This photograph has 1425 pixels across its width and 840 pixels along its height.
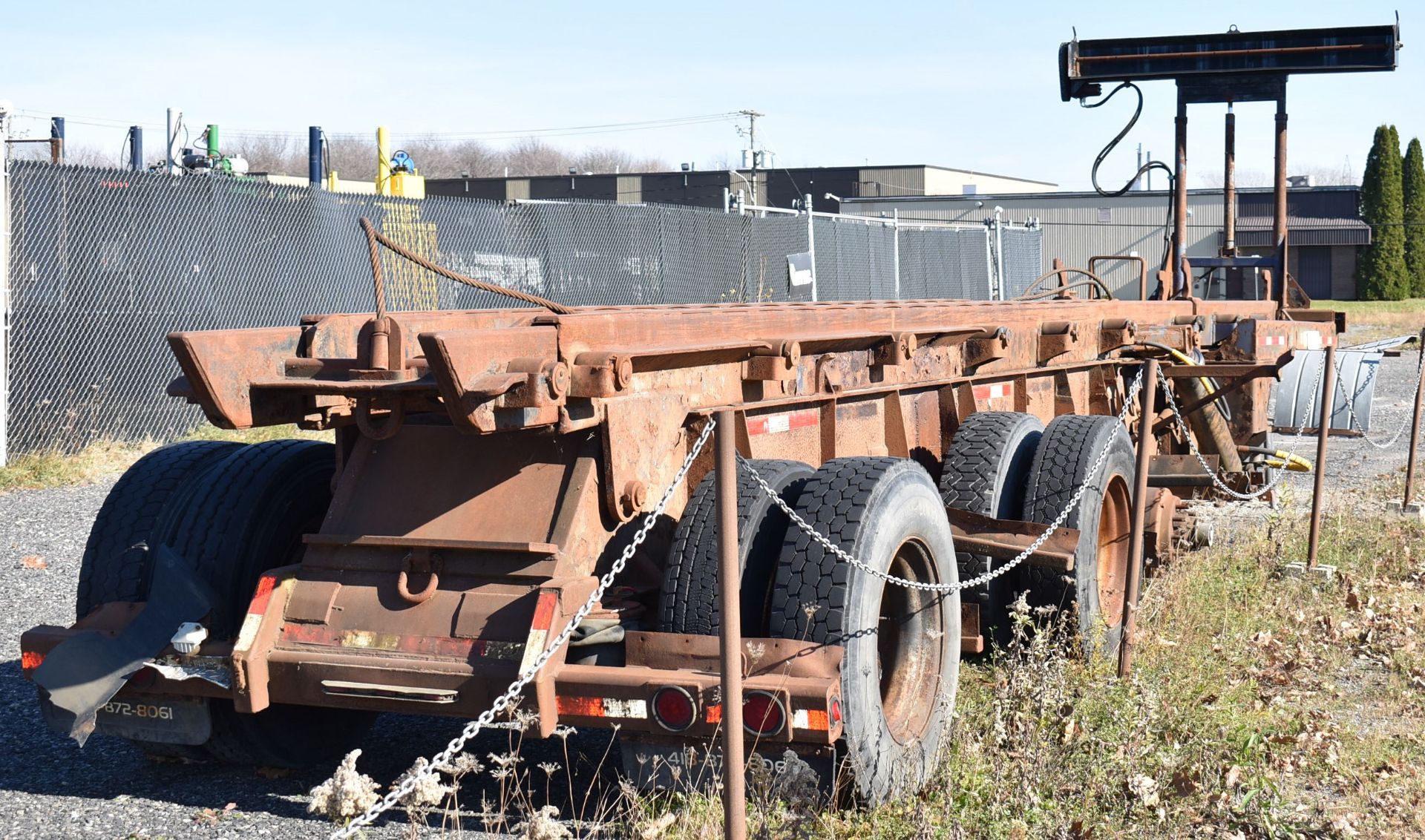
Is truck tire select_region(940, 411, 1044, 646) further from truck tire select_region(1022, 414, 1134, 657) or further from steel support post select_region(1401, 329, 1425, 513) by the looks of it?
steel support post select_region(1401, 329, 1425, 513)

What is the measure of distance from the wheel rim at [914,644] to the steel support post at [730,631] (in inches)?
55.1

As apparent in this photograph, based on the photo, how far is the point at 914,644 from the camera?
4668mm

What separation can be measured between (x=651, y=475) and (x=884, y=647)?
1.11 metres

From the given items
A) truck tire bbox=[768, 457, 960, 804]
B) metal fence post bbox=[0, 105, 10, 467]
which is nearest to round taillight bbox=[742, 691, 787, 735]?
truck tire bbox=[768, 457, 960, 804]

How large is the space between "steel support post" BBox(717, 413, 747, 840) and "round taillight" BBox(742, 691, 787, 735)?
18.0 inches

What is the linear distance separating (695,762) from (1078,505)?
7.88 feet

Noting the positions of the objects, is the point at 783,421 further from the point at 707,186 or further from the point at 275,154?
the point at 275,154

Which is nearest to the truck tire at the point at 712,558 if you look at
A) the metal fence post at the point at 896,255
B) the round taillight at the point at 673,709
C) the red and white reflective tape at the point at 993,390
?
the round taillight at the point at 673,709

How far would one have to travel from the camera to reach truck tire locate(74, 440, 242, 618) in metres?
4.46

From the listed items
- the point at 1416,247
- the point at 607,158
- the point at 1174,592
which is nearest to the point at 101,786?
the point at 1174,592

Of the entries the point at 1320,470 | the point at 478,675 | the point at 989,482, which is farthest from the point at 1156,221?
the point at 478,675

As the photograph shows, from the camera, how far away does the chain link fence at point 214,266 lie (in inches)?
429

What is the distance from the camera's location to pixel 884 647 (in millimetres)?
4766

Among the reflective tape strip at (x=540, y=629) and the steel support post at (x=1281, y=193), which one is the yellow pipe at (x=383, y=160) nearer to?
the steel support post at (x=1281, y=193)
